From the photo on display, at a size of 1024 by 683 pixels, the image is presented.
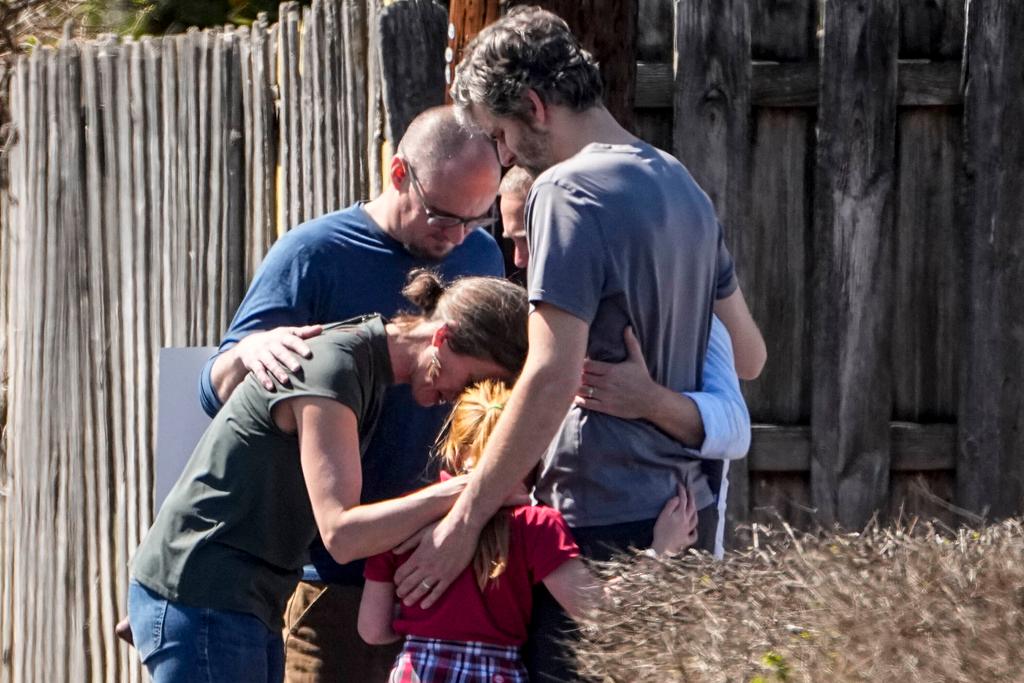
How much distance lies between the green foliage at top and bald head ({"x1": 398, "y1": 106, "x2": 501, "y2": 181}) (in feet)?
10.7

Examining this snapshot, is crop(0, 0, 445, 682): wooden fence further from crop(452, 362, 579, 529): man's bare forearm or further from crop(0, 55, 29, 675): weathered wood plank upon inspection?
crop(452, 362, 579, 529): man's bare forearm

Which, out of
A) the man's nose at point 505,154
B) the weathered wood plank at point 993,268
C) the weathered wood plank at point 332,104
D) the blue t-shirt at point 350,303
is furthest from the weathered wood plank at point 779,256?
the man's nose at point 505,154

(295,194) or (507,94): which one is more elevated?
(507,94)

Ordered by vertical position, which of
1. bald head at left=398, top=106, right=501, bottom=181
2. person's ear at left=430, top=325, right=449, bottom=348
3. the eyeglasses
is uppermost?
bald head at left=398, top=106, right=501, bottom=181

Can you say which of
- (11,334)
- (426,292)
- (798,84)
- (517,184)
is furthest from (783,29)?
(11,334)

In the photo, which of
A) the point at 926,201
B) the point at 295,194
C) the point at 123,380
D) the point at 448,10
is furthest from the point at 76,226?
the point at 926,201

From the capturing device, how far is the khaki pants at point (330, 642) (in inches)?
141

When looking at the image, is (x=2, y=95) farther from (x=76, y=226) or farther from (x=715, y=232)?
(x=715, y=232)

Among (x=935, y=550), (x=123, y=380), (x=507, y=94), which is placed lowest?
(x=123, y=380)

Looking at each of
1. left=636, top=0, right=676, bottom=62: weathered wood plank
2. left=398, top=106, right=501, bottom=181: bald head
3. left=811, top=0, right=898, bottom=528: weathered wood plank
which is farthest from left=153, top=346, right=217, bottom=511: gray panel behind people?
left=811, top=0, right=898, bottom=528: weathered wood plank

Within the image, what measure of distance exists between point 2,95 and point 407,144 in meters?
2.71

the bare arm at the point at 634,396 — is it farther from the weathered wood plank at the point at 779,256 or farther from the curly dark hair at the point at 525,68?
the weathered wood plank at the point at 779,256

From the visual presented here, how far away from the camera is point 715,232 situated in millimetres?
2932

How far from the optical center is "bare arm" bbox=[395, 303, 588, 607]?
268 cm
